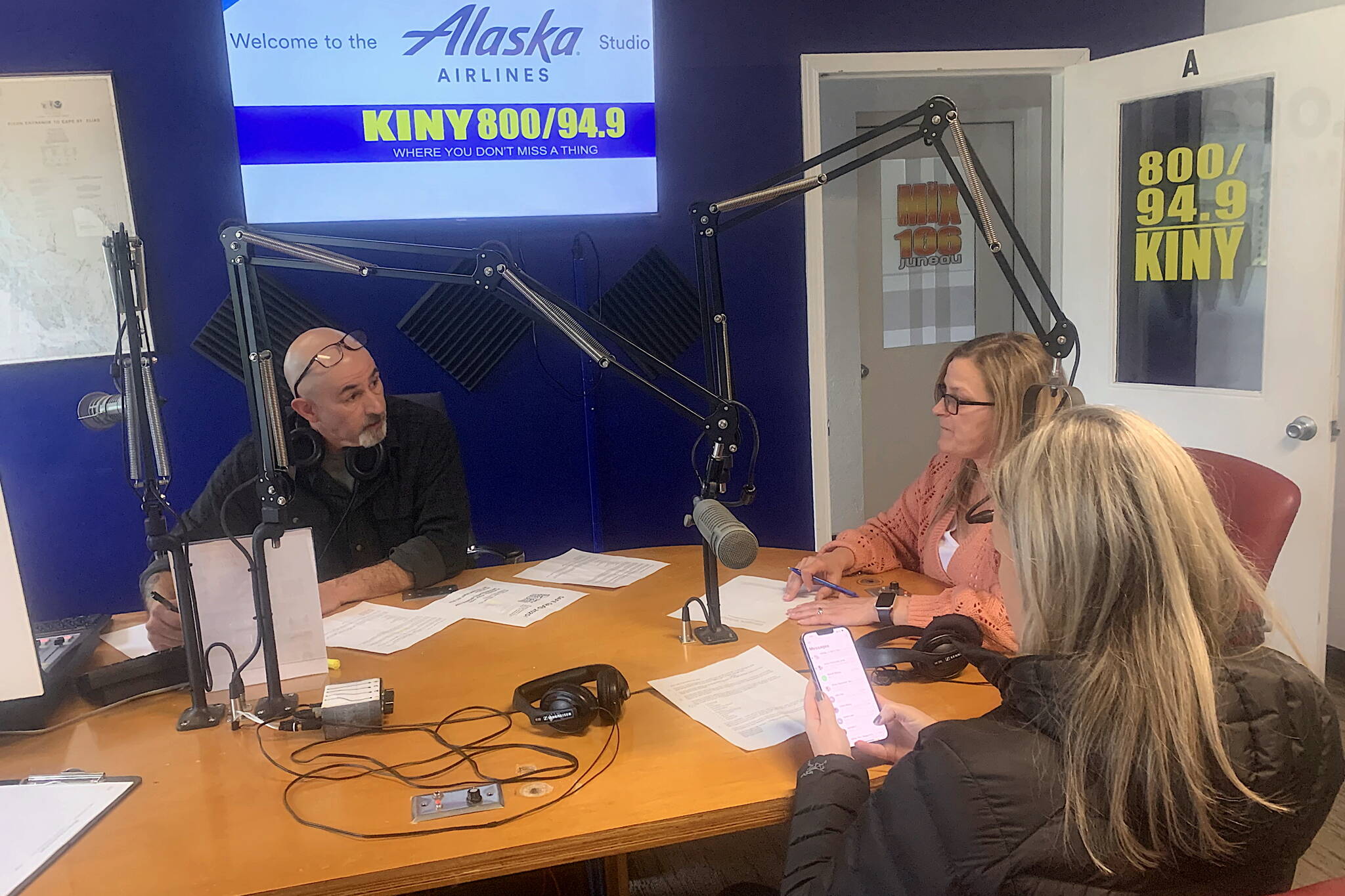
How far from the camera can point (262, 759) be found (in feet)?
4.43

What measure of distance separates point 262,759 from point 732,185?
252cm

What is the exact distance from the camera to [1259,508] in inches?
67.7

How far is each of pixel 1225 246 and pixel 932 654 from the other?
2105 mm

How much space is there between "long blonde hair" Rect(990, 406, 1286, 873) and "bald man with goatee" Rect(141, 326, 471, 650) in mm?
1549

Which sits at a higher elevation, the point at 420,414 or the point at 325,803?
the point at 420,414

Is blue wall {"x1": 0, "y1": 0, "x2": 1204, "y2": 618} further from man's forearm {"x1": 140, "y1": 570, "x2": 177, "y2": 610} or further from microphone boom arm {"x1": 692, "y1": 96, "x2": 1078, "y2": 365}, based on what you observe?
microphone boom arm {"x1": 692, "y1": 96, "x2": 1078, "y2": 365}

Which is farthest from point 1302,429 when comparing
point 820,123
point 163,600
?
point 163,600

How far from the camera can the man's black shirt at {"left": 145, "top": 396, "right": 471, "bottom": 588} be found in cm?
234

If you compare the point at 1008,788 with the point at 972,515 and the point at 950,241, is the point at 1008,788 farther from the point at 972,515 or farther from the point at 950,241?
the point at 950,241

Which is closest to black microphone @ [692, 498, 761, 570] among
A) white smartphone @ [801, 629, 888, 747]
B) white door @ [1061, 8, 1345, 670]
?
white smartphone @ [801, 629, 888, 747]

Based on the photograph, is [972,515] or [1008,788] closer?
[1008,788]

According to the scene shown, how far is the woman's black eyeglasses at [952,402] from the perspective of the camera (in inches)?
79.0

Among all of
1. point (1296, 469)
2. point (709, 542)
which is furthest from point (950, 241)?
point (709, 542)

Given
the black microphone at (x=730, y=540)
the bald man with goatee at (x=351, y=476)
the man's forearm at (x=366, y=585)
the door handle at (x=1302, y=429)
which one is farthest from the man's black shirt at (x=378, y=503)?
the door handle at (x=1302, y=429)
